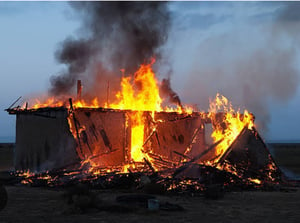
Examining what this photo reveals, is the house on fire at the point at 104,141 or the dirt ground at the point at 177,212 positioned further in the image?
the house on fire at the point at 104,141

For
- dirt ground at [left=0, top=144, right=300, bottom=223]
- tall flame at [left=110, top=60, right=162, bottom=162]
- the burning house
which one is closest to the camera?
dirt ground at [left=0, top=144, right=300, bottom=223]

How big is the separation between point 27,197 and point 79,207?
350 cm

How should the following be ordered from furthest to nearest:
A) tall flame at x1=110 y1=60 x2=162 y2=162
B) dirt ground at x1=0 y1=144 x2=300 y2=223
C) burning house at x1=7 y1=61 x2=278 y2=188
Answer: tall flame at x1=110 y1=60 x2=162 y2=162
burning house at x1=7 y1=61 x2=278 y2=188
dirt ground at x1=0 y1=144 x2=300 y2=223

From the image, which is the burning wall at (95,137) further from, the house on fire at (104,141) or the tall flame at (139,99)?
the tall flame at (139,99)

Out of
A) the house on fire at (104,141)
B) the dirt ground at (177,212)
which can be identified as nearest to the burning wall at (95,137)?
the house on fire at (104,141)

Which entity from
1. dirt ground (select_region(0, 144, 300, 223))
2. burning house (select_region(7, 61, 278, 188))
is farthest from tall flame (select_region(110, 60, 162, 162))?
dirt ground (select_region(0, 144, 300, 223))

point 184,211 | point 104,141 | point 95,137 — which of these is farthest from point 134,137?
point 184,211

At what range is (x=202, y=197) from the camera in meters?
14.4

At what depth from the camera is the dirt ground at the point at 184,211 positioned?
1046 centimetres

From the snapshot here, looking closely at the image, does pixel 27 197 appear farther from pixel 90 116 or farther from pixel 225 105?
pixel 225 105

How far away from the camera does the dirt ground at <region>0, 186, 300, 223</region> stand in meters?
10.5

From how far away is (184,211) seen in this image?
37.8 ft

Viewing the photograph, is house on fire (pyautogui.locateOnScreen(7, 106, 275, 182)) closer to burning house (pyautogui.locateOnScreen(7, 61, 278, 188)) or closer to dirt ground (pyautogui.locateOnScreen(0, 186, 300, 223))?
burning house (pyautogui.locateOnScreen(7, 61, 278, 188))

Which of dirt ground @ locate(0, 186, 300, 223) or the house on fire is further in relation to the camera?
the house on fire
